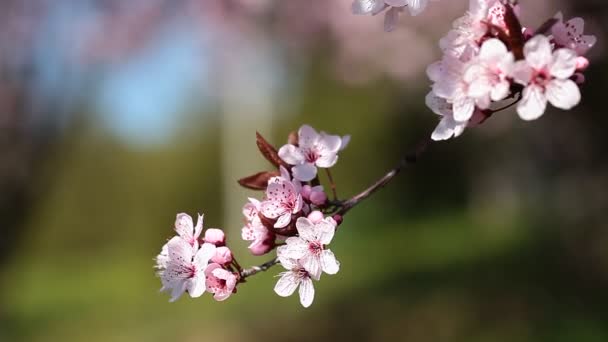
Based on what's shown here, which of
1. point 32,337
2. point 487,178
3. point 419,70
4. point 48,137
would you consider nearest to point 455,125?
point 48,137

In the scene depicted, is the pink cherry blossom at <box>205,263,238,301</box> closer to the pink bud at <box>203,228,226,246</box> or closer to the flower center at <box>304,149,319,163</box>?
the pink bud at <box>203,228,226,246</box>

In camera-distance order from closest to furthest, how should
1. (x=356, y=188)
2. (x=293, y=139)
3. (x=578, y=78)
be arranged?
(x=578, y=78), (x=293, y=139), (x=356, y=188)

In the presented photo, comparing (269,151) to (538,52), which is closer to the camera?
(538,52)

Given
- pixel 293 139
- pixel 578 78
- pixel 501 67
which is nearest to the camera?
pixel 501 67

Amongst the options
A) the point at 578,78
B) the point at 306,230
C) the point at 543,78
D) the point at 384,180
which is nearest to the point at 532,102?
the point at 543,78

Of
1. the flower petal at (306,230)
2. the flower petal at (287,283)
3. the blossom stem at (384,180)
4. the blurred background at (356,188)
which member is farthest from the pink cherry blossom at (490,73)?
the blurred background at (356,188)

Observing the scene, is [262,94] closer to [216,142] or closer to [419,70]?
[419,70]

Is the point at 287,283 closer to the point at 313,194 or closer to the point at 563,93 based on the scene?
the point at 313,194

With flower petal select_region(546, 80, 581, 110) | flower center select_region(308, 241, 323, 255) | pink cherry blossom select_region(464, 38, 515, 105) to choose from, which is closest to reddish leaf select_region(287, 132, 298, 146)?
flower center select_region(308, 241, 323, 255)
